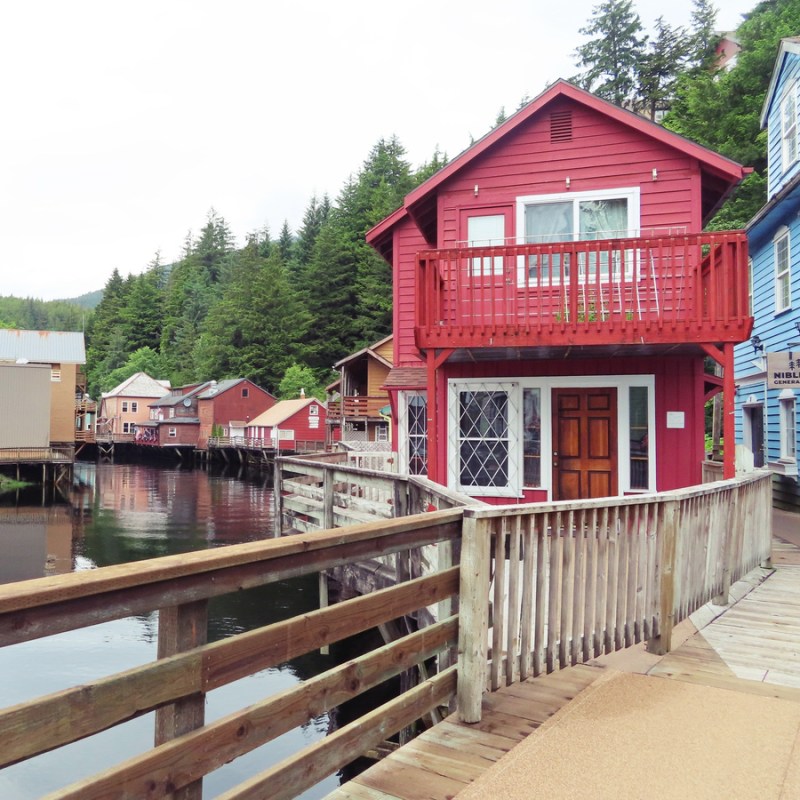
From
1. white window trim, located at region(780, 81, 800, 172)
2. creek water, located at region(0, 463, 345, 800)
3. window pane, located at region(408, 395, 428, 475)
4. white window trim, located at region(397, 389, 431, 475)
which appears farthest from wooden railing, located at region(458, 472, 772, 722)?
white window trim, located at region(780, 81, 800, 172)

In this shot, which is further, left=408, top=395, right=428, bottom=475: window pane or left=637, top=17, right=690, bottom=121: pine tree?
left=637, top=17, right=690, bottom=121: pine tree

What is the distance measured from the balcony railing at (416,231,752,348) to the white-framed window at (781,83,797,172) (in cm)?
726

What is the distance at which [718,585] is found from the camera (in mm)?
6012

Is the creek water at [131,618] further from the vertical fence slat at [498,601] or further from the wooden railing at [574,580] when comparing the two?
the vertical fence slat at [498,601]

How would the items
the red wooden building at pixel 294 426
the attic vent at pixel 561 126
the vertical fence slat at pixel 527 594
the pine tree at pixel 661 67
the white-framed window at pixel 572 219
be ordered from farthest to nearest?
the red wooden building at pixel 294 426 → the pine tree at pixel 661 67 → the attic vent at pixel 561 126 → the white-framed window at pixel 572 219 → the vertical fence slat at pixel 527 594

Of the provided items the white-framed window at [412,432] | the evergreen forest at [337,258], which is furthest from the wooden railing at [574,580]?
the evergreen forest at [337,258]

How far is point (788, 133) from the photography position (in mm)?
14742

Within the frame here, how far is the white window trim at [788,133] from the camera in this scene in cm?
Result: 1438

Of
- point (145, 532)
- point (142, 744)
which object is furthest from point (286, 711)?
point (145, 532)

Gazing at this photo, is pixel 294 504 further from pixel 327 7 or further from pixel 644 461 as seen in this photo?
pixel 327 7

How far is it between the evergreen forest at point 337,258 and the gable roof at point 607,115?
1469 centimetres

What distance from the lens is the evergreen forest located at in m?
28.9

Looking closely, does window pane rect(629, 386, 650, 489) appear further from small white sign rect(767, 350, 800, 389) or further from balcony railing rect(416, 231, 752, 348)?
small white sign rect(767, 350, 800, 389)

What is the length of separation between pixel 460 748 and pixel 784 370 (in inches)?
317
